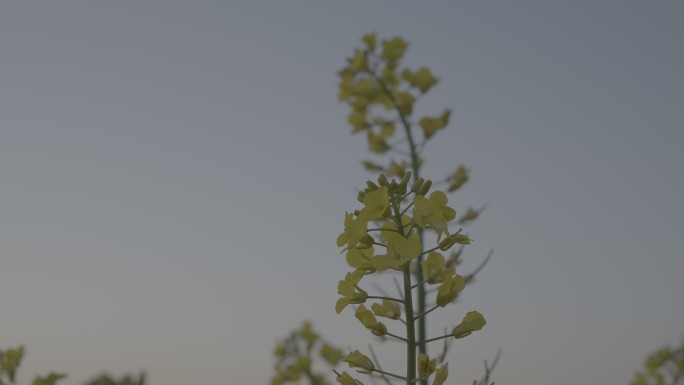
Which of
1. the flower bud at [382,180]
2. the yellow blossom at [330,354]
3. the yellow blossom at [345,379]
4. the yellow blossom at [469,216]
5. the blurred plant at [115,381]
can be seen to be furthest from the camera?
the yellow blossom at [330,354]

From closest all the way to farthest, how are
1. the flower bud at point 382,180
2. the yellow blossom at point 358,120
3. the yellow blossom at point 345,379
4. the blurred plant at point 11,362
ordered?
the yellow blossom at point 345,379
the flower bud at point 382,180
the blurred plant at point 11,362
the yellow blossom at point 358,120

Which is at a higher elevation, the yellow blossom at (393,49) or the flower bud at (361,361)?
the yellow blossom at (393,49)

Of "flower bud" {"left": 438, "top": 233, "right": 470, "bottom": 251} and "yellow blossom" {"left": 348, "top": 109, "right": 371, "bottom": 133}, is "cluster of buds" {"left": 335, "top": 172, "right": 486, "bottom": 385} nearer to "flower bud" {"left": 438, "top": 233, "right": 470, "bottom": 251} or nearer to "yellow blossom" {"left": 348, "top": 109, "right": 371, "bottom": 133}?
"flower bud" {"left": 438, "top": 233, "right": 470, "bottom": 251}

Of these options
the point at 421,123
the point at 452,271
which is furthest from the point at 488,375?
the point at 421,123

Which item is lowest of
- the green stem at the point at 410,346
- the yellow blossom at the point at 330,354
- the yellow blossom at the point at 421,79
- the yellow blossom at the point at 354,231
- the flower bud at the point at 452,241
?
the green stem at the point at 410,346

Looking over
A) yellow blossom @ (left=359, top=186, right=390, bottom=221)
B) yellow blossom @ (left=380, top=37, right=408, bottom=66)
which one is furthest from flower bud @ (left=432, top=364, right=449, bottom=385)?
yellow blossom @ (left=380, top=37, right=408, bottom=66)

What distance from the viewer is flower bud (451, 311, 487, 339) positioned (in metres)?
2.54

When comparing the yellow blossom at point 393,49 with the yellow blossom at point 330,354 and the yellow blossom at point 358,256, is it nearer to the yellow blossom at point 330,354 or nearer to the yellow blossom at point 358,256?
the yellow blossom at point 330,354

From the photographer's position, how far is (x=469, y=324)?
255 centimetres

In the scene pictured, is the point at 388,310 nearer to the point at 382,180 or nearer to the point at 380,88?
the point at 382,180

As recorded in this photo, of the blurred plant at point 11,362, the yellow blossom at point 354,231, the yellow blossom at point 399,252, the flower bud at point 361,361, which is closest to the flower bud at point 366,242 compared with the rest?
the yellow blossom at point 354,231

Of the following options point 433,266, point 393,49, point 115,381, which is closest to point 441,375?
point 433,266

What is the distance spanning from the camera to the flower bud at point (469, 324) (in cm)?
254

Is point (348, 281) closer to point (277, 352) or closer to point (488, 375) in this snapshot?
point (488, 375)
